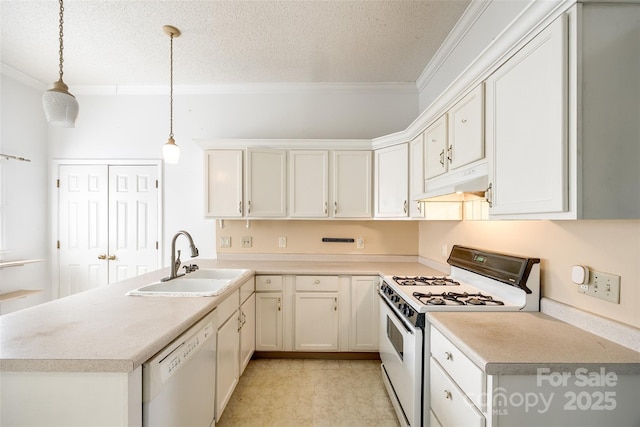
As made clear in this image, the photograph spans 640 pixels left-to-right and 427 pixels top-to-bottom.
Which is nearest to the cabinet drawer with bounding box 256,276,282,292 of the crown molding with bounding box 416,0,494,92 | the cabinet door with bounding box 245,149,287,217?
the cabinet door with bounding box 245,149,287,217

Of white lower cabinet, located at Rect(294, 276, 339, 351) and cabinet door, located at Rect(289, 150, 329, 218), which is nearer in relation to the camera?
white lower cabinet, located at Rect(294, 276, 339, 351)

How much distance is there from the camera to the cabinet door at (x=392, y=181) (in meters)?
2.51

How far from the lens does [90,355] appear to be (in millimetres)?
921

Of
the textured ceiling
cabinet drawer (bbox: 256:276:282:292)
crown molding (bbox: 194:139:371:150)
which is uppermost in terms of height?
the textured ceiling

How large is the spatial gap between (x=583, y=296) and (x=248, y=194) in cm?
257

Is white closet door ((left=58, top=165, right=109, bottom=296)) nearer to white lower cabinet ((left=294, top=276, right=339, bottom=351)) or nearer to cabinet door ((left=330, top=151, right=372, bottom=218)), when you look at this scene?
white lower cabinet ((left=294, top=276, right=339, bottom=351))

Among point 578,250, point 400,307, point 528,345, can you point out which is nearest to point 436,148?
point 578,250

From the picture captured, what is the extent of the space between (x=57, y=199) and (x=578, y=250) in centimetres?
473

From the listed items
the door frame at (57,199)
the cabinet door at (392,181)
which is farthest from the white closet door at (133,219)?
the cabinet door at (392,181)

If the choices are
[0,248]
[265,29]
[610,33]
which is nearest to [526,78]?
[610,33]

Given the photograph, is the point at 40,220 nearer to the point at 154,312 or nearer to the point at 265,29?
the point at 154,312

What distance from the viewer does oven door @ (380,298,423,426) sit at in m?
Answer: 1.47

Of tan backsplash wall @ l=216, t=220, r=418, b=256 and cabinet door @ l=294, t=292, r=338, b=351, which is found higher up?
tan backsplash wall @ l=216, t=220, r=418, b=256

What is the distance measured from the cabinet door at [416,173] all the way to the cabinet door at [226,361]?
5.70ft
